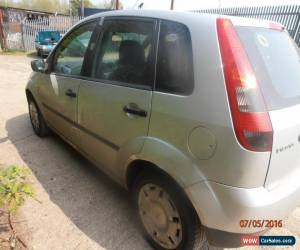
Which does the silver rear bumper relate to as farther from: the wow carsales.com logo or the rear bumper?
the wow carsales.com logo

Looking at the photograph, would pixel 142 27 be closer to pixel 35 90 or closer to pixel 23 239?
pixel 23 239

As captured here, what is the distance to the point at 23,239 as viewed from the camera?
7.35 feet

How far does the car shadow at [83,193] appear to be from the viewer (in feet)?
7.77

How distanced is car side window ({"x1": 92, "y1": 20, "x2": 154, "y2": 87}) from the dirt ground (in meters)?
1.27

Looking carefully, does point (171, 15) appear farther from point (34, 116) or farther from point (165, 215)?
point (34, 116)

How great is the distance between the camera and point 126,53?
234 cm

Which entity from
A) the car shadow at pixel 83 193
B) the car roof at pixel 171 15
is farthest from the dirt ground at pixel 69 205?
the car roof at pixel 171 15

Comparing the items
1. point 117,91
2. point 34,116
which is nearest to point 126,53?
point 117,91

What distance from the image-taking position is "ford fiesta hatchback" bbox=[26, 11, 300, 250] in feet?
5.06

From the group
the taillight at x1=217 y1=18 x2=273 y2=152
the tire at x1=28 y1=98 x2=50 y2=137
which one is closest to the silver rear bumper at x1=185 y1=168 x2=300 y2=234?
the taillight at x1=217 y1=18 x2=273 y2=152

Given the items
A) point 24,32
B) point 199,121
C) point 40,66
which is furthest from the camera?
point 24,32

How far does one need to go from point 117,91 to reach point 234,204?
1259 mm

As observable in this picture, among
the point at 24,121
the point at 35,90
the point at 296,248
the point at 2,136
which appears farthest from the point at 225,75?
the point at 24,121

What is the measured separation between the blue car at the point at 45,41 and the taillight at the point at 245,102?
44.0 feet
